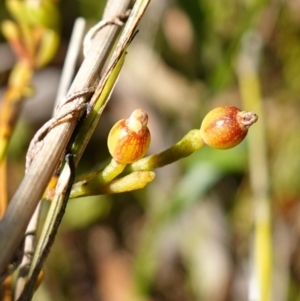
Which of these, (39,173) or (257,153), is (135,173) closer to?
Answer: (39,173)

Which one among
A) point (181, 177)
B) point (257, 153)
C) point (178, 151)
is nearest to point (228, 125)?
point (178, 151)

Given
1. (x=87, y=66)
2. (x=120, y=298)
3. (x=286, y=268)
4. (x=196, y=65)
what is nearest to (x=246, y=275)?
(x=286, y=268)

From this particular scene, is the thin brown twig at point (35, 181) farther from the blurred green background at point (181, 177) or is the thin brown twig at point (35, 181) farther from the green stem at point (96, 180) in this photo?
the blurred green background at point (181, 177)

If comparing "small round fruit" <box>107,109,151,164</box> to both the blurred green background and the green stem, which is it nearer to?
the green stem

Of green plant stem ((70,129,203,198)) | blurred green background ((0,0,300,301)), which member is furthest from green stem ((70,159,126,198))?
blurred green background ((0,0,300,301))

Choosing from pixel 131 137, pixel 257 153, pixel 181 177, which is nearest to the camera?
pixel 131 137

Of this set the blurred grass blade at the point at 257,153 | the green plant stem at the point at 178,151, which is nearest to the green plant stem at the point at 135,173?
the green plant stem at the point at 178,151

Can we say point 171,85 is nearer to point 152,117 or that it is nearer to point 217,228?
point 152,117
